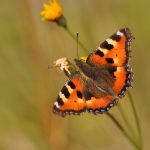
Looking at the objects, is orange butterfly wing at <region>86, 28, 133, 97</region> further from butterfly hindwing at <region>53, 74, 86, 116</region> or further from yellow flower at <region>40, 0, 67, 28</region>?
yellow flower at <region>40, 0, 67, 28</region>

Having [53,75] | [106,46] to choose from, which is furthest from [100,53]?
[53,75]

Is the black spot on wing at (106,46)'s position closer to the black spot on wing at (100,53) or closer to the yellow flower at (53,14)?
the black spot on wing at (100,53)

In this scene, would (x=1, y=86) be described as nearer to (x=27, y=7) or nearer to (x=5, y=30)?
(x=5, y=30)

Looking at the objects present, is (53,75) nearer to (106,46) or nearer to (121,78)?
(106,46)

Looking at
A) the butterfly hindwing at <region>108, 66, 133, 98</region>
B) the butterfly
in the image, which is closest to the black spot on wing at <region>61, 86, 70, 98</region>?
the butterfly

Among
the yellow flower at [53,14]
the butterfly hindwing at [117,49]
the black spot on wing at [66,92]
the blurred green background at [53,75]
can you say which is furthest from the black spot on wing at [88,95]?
the blurred green background at [53,75]

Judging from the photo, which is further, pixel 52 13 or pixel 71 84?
pixel 52 13

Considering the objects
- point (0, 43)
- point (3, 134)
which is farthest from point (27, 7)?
point (3, 134)
